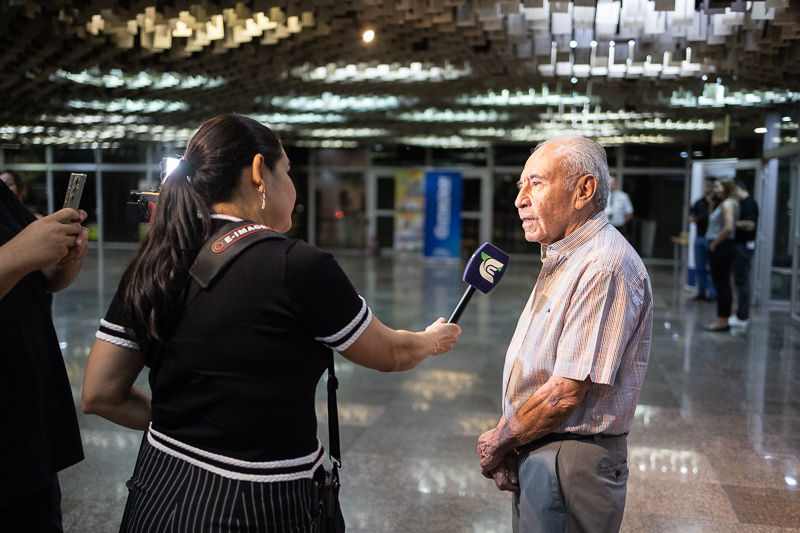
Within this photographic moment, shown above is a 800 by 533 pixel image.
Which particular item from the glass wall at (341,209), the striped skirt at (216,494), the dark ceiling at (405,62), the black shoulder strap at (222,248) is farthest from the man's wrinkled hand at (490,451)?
the glass wall at (341,209)

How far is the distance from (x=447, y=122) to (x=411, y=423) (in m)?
9.46

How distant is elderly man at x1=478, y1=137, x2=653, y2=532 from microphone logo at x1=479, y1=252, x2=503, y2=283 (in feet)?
0.42

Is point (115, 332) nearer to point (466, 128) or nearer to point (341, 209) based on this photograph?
point (466, 128)

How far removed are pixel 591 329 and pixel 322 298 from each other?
25.3 inches

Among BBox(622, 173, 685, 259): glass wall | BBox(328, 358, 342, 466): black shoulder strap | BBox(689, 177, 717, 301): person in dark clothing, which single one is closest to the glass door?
BBox(689, 177, 717, 301): person in dark clothing

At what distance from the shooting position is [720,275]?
711cm

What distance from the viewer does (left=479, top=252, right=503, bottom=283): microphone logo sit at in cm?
165

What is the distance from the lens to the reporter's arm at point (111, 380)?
1.29 meters

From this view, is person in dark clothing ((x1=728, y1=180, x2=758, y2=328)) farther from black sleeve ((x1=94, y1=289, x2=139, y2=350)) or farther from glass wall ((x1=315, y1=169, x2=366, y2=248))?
glass wall ((x1=315, y1=169, x2=366, y2=248))

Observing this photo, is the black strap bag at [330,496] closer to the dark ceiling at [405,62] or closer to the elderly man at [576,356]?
the elderly man at [576,356]

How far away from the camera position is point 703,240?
29.3ft

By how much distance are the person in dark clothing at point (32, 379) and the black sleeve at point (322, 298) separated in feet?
2.04

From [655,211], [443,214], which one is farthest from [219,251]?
[655,211]

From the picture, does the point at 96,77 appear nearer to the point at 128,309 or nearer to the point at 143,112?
the point at 143,112
